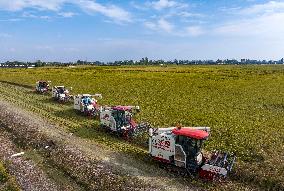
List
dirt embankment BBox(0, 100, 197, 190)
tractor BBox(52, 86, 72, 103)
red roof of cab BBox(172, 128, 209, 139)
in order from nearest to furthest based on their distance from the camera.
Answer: dirt embankment BBox(0, 100, 197, 190) → red roof of cab BBox(172, 128, 209, 139) → tractor BBox(52, 86, 72, 103)

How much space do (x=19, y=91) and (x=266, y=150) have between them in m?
52.9

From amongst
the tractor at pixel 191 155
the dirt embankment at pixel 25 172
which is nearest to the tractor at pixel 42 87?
the dirt embankment at pixel 25 172

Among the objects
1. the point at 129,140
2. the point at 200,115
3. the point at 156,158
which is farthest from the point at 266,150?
the point at 200,115

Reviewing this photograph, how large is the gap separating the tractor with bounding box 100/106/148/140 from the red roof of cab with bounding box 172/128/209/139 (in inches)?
322

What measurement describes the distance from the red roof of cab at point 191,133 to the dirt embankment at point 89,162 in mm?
3021

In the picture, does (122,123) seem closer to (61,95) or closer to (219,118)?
(219,118)

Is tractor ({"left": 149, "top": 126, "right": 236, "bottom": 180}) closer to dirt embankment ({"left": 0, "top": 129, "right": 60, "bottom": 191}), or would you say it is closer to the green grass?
dirt embankment ({"left": 0, "top": 129, "right": 60, "bottom": 191})

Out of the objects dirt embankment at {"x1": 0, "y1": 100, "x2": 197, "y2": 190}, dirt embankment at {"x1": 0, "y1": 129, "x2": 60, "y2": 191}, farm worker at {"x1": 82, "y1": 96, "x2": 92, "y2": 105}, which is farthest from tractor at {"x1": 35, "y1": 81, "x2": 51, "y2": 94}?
dirt embankment at {"x1": 0, "y1": 129, "x2": 60, "y2": 191}

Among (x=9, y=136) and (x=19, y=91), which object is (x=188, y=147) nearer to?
(x=9, y=136)

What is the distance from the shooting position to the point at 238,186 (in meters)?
24.4

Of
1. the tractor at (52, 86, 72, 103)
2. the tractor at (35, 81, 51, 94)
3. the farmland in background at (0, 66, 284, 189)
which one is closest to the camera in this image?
the farmland in background at (0, 66, 284, 189)

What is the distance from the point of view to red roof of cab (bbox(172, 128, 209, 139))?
25281 mm

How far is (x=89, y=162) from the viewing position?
28.6 m

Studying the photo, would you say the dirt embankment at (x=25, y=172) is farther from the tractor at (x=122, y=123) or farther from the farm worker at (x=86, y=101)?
the farm worker at (x=86, y=101)
